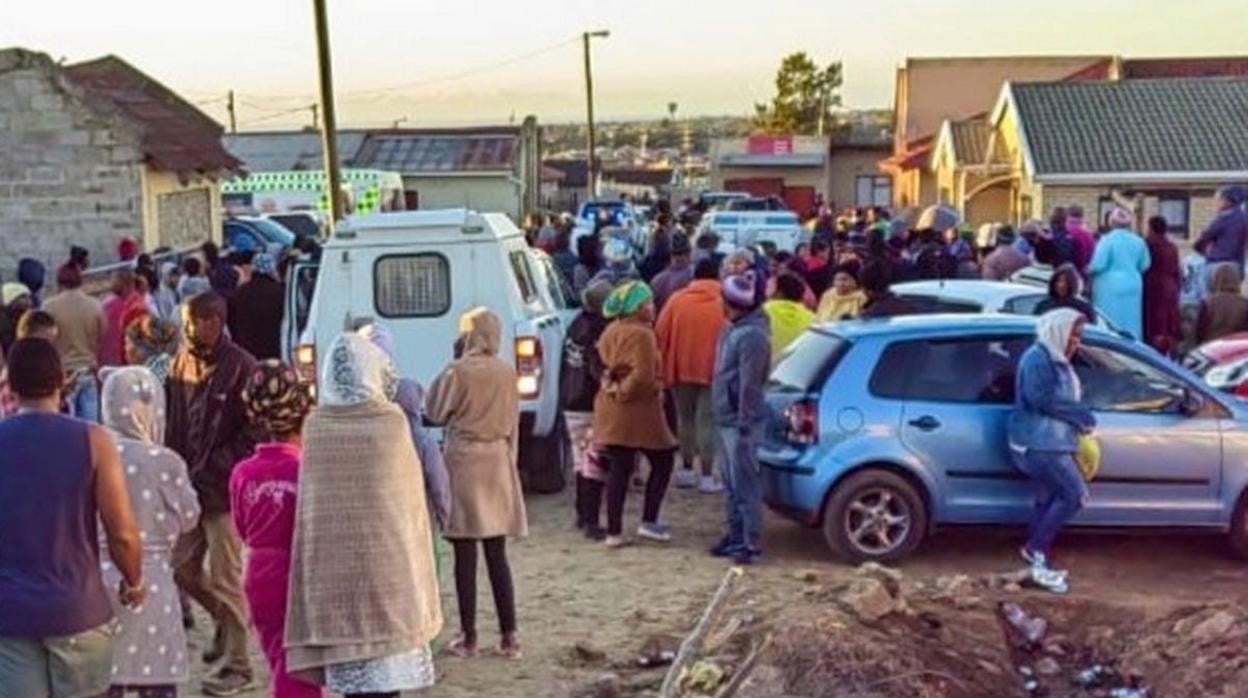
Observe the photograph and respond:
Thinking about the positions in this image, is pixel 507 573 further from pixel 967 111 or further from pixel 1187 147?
pixel 967 111

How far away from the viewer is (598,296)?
1283 cm

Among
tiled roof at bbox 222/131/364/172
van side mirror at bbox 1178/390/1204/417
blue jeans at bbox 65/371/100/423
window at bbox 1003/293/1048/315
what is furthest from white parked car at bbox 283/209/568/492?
tiled roof at bbox 222/131/364/172

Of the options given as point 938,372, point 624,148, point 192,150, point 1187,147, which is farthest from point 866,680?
point 624,148

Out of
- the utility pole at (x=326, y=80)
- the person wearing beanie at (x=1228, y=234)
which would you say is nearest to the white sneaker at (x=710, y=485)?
the person wearing beanie at (x=1228, y=234)

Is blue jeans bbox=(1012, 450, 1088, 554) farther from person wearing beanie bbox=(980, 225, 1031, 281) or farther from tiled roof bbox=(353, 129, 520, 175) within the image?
tiled roof bbox=(353, 129, 520, 175)

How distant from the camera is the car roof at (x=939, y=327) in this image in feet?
35.1

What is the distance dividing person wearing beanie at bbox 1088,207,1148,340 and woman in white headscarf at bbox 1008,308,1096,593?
614 centimetres

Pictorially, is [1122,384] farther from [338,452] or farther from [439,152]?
[439,152]

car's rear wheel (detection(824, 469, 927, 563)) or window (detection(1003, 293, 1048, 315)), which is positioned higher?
window (detection(1003, 293, 1048, 315))

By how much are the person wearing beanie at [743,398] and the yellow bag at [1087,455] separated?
6.27 feet

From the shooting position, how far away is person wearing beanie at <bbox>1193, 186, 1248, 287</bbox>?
16.5 meters

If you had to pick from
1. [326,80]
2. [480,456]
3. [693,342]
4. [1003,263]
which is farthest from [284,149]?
[480,456]

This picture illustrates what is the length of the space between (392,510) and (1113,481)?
19.9 ft

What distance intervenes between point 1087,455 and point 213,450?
5.17 metres
